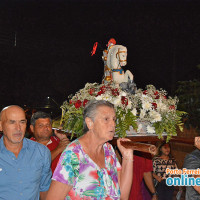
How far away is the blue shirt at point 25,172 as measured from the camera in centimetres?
281

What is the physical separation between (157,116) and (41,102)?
13.1 m

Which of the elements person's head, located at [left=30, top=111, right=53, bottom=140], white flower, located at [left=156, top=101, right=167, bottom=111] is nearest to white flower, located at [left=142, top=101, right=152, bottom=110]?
white flower, located at [left=156, top=101, right=167, bottom=111]

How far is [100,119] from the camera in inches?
98.8

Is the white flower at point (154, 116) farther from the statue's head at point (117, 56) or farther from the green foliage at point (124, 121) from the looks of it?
the statue's head at point (117, 56)

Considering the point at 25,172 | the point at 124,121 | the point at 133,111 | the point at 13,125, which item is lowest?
the point at 25,172

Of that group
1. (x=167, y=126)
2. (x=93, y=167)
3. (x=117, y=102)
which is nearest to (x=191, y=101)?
(x=167, y=126)

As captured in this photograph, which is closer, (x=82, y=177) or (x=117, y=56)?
(x=82, y=177)

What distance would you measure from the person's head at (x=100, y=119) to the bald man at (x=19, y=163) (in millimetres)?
755

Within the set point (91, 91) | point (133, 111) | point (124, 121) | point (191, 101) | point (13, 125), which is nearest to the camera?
point (13, 125)

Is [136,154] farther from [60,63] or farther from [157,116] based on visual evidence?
[60,63]

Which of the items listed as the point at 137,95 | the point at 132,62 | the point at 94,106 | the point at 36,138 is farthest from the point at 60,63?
the point at 94,106

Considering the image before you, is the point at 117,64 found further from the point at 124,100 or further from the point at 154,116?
the point at 154,116

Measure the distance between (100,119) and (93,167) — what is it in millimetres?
386

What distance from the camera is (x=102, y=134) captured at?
8.17ft
